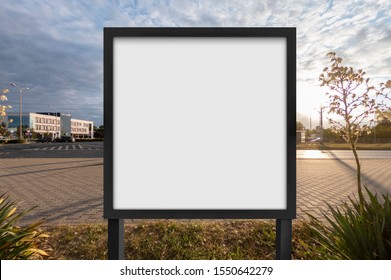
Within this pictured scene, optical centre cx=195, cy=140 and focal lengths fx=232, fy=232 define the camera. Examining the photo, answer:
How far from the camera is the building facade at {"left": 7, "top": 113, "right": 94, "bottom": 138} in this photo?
276 feet

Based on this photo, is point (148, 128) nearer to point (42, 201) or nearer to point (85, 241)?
point (85, 241)

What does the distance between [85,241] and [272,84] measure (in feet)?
11.5

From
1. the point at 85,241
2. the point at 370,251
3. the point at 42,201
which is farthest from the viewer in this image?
the point at 42,201

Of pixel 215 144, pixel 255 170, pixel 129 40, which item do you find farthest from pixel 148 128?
pixel 255 170

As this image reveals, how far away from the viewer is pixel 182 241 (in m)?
3.60

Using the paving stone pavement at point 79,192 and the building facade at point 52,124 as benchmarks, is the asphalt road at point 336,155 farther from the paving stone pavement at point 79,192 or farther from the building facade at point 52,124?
the building facade at point 52,124

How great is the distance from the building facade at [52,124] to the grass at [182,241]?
8966cm

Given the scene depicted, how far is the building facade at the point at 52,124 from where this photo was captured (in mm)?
84125

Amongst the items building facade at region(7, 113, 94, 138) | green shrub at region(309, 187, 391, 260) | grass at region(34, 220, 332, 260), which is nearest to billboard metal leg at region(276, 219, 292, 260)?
green shrub at region(309, 187, 391, 260)

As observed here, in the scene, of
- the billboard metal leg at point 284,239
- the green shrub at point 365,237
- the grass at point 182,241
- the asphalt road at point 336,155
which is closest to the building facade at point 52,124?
the asphalt road at point 336,155

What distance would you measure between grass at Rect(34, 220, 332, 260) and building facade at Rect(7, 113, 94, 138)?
8966 centimetres

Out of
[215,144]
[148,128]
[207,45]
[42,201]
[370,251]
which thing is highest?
[207,45]

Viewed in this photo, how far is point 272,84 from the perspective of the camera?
7.82 feet

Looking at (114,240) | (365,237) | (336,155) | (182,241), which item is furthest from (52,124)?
(365,237)
